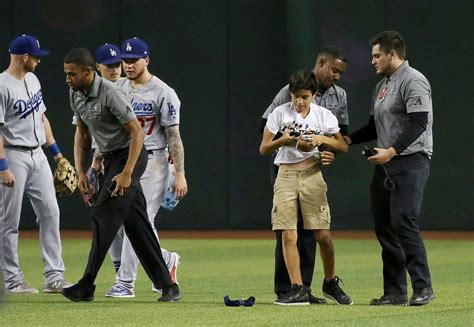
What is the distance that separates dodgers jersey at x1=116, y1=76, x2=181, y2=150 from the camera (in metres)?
10.0

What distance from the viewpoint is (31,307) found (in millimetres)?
9094

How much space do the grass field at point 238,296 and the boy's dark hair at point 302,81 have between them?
5.22 feet

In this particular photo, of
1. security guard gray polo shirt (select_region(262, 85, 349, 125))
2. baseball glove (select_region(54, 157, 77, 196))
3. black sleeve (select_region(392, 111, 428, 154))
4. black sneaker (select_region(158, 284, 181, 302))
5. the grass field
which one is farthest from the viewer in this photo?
baseball glove (select_region(54, 157, 77, 196))

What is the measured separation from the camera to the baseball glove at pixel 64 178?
11.1 meters

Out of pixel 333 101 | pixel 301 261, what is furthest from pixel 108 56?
pixel 301 261

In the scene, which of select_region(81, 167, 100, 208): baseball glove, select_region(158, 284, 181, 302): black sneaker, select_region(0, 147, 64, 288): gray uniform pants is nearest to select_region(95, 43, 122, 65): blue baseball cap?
select_region(0, 147, 64, 288): gray uniform pants

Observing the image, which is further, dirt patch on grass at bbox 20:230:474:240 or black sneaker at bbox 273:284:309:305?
dirt patch on grass at bbox 20:230:474:240

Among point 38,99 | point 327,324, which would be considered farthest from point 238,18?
point 327,324

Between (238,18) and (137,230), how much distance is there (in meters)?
9.38

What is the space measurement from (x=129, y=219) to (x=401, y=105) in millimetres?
2193

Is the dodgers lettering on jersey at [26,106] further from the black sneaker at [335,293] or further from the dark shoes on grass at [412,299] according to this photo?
the dark shoes on grass at [412,299]

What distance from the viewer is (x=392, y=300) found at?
9.26 metres

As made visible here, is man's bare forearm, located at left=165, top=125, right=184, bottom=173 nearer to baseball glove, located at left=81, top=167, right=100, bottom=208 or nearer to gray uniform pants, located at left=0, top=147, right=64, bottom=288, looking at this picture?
baseball glove, located at left=81, top=167, right=100, bottom=208

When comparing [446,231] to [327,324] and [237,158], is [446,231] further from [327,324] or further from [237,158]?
[327,324]
